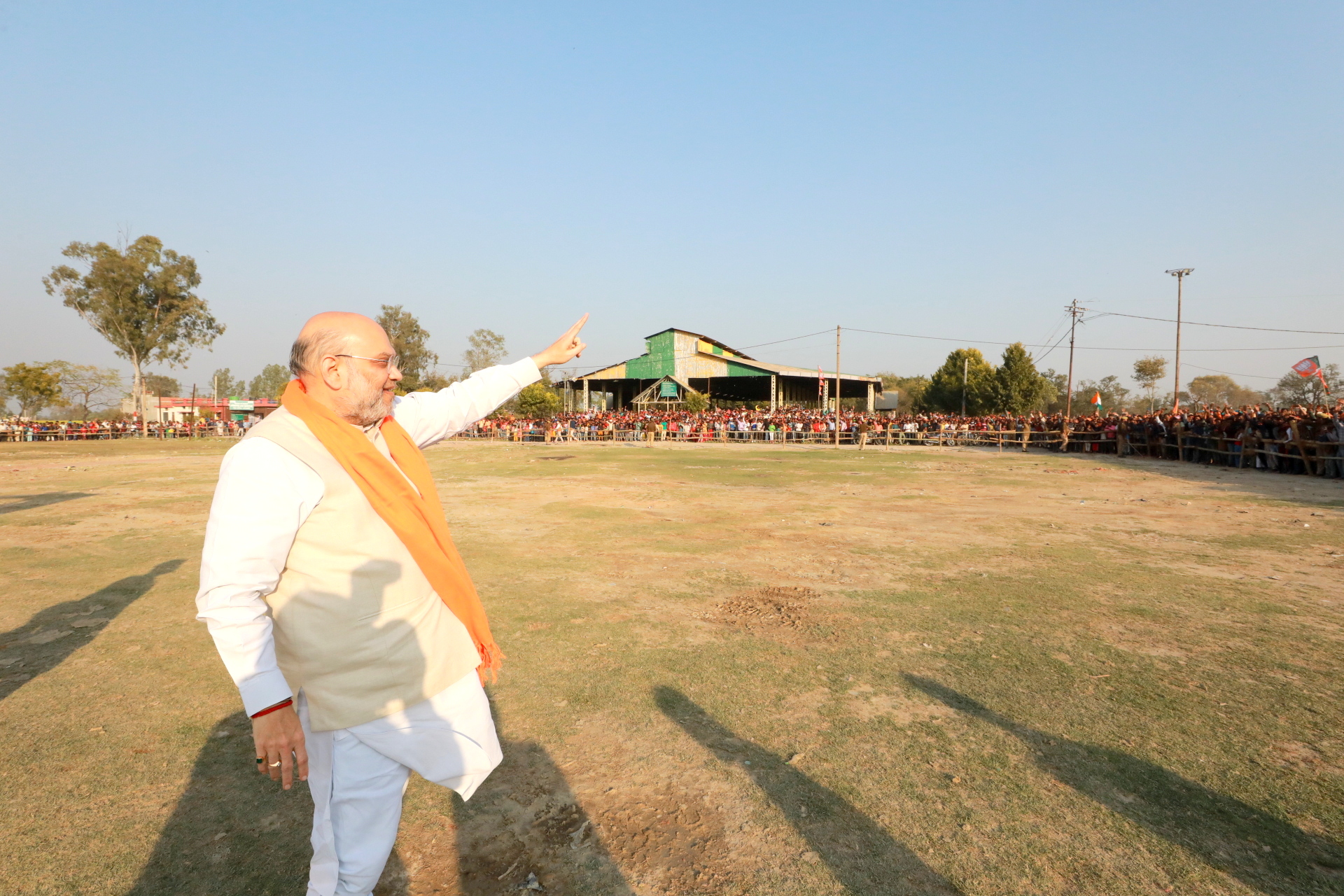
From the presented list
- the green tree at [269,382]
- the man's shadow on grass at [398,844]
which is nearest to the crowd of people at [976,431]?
the man's shadow on grass at [398,844]

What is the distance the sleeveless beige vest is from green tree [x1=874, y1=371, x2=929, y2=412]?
2660 inches

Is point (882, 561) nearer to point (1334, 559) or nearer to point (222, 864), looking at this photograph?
point (1334, 559)

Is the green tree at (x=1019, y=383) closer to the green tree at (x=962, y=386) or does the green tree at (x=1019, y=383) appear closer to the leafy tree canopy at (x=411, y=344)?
the green tree at (x=962, y=386)

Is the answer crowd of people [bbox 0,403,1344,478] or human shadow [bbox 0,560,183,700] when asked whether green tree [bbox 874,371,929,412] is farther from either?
human shadow [bbox 0,560,183,700]

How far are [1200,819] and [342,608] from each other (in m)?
3.48

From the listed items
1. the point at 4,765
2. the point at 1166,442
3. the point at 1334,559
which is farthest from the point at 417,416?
the point at 1166,442

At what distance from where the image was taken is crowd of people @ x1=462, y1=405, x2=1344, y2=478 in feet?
57.8

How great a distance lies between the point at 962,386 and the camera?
191 feet

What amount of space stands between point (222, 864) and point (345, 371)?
6.90 feet

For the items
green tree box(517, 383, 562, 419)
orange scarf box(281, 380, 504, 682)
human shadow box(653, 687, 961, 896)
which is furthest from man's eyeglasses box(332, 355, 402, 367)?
green tree box(517, 383, 562, 419)

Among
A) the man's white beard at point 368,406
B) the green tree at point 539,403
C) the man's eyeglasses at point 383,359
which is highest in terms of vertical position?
the green tree at point 539,403

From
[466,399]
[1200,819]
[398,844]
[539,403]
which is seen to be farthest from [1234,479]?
[539,403]

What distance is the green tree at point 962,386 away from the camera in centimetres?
5541

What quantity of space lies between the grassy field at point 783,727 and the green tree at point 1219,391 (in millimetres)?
89482
